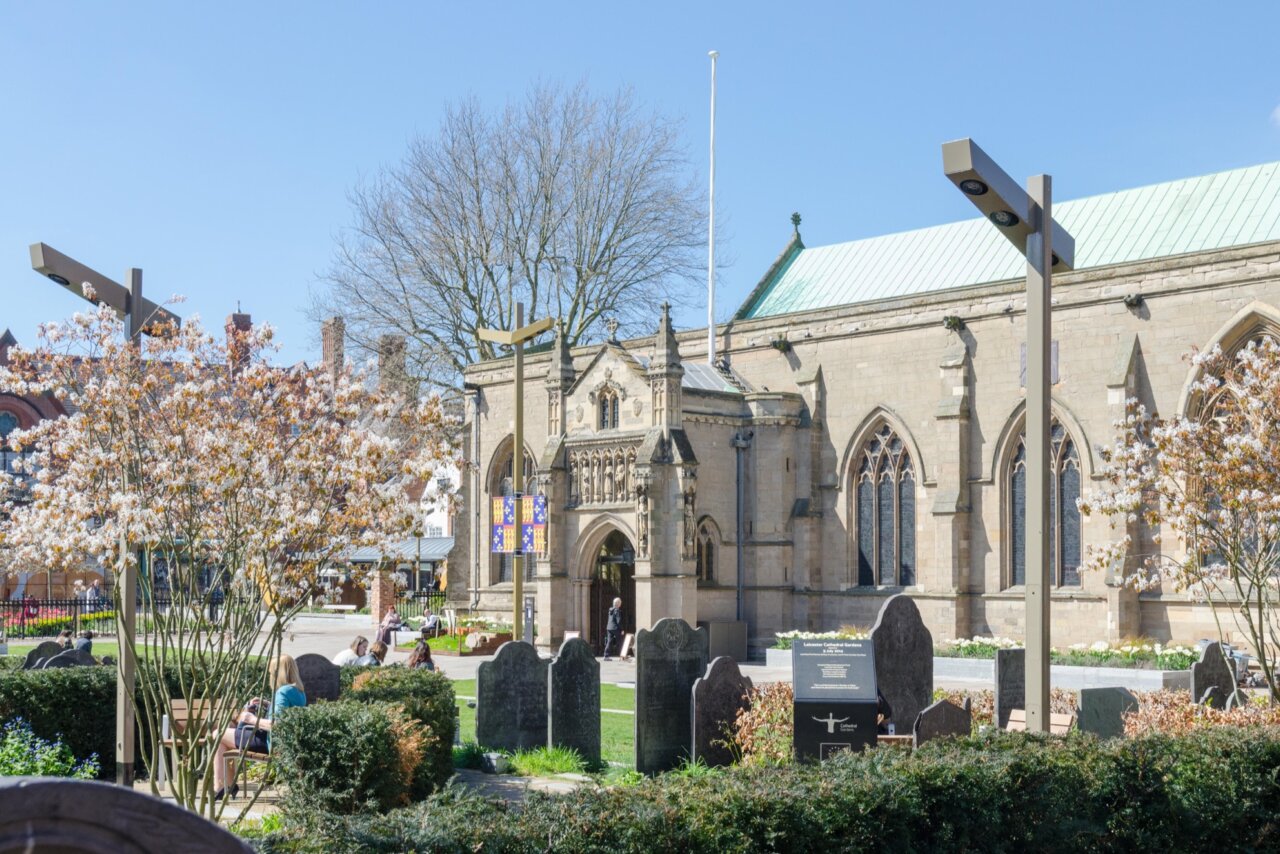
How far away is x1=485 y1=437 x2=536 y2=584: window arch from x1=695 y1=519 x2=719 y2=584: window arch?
23.0ft

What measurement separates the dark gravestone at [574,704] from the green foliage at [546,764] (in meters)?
0.32

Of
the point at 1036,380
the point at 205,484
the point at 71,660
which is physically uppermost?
the point at 1036,380

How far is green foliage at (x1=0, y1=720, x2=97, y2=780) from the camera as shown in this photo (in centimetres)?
1406

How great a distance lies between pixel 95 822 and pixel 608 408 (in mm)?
32686

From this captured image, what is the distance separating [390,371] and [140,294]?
3534cm

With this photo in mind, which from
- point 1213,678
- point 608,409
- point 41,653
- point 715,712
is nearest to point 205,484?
point 715,712

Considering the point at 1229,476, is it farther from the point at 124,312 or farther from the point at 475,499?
the point at 475,499

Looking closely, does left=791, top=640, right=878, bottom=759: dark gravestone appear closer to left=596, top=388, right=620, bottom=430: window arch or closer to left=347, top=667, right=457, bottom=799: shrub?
left=347, top=667, right=457, bottom=799: shrub

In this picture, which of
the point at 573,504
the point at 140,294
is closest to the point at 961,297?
the point at 573,504

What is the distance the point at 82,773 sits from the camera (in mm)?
15469

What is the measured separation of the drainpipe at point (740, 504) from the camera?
3581 cm

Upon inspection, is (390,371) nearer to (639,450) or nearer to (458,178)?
(458,178)

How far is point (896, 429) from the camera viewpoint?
34438 mm

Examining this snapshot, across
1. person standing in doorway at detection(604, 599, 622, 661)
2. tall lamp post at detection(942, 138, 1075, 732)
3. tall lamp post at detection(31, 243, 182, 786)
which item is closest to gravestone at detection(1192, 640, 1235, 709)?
tall lamp post at detection(942, 138, 1075, 732)
